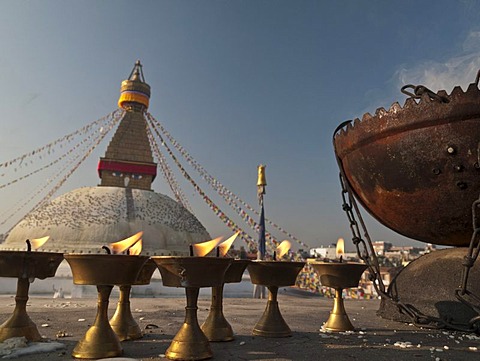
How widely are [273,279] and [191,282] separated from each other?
31.3 inches

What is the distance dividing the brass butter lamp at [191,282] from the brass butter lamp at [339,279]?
3.42 feet

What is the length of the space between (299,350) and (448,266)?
1.64 m

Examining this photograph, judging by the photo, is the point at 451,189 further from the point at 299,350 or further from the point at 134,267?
the point at 134,267

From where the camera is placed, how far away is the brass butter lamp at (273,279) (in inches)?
96.3

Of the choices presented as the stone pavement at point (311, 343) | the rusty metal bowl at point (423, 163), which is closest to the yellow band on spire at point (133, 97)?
the stone pavement at point (311, 343)

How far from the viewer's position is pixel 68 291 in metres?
9.95

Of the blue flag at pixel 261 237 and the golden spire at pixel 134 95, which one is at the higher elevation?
the golden spire at pixel 134 95

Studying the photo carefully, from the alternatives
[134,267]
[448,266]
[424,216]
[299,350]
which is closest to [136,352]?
[134,267]

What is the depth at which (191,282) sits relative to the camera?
6.14ft

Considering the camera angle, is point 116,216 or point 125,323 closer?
point 125,323

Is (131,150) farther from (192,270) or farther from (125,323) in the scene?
(192,270)

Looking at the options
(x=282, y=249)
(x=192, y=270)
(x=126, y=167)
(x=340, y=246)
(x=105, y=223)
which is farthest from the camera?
(x=126, y=167)

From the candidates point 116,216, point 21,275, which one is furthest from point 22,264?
point 116,216

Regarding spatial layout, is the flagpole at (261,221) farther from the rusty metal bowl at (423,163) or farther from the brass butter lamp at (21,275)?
the brass butter lamp at (21,275)
